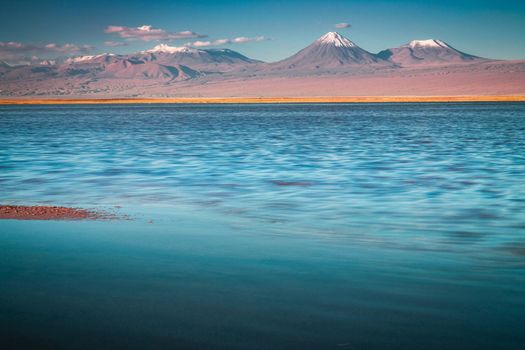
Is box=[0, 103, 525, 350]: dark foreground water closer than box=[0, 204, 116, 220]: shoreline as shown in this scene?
Yes

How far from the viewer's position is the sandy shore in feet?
38.5

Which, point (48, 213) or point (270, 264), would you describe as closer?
point (270, 264)

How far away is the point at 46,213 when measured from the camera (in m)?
12.1

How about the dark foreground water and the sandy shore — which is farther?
the sandy shore

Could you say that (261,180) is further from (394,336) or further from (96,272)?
(394,336)

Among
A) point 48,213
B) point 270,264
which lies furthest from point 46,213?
point 270,264

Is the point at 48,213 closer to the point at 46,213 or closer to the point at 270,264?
the point at 46,213

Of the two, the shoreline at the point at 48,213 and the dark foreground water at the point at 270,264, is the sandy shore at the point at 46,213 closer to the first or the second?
the shoreline at the point at 48,213

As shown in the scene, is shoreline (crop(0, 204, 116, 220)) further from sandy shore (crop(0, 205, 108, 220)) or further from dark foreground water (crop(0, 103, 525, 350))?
dark foreground water (crop(0, 103, 525, 350))

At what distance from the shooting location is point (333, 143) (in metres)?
34.2

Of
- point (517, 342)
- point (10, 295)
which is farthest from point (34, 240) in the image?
point (517, 342)

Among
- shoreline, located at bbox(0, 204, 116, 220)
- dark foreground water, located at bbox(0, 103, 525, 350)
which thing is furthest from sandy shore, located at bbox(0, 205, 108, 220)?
dark foreground water, located at bbox(0, 103, 525, 350)

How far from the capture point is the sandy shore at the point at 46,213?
11750mm

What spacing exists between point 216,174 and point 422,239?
10.9 m
